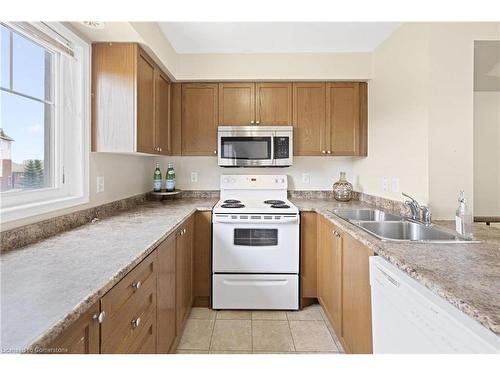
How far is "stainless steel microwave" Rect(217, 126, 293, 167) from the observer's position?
275 centimetres

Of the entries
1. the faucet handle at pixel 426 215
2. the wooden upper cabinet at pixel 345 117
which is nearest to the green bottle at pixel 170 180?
the wooden upper cabinet at pixel 345 117

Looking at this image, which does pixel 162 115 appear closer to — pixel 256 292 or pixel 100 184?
pixel 100 184

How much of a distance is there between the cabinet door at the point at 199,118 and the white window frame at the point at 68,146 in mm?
1073

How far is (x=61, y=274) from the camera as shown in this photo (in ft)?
2.93

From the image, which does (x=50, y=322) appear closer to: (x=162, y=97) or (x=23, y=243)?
(x=23, y=243)

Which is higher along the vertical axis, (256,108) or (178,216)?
(256,108)

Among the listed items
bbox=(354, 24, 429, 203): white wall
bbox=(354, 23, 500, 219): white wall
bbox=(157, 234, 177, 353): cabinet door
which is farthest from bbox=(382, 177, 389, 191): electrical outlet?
bbox=(157, 234, 177, 353): cabinet door

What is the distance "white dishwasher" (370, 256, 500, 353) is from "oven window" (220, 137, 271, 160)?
5.59 feet

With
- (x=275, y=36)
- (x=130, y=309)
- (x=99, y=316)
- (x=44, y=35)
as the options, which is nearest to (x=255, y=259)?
(x=130, y=309)

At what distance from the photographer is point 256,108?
9.27ft

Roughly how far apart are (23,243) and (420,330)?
64.4 inches

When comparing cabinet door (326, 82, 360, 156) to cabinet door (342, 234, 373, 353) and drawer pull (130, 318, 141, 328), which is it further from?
drawer pull (130, 318, 141, 328)
